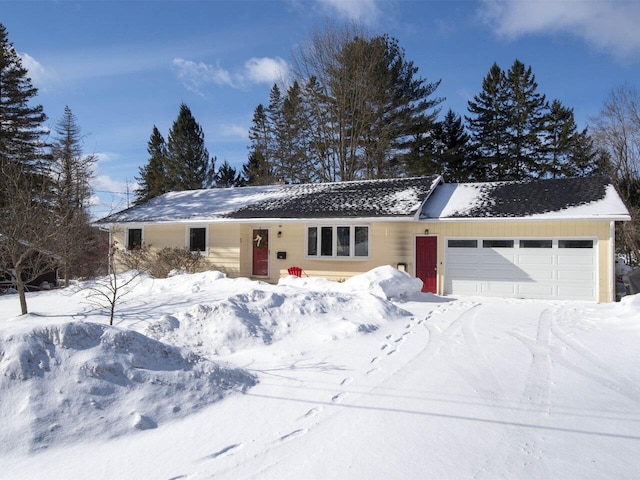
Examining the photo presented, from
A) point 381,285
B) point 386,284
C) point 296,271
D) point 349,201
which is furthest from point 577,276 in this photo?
point 296,271

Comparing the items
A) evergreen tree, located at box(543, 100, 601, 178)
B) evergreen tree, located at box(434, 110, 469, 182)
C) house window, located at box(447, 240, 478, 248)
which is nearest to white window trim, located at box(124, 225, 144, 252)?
house window, located at box(447, 240, 478, 248)

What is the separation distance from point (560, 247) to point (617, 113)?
1901 centimetres

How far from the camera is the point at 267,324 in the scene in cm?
734

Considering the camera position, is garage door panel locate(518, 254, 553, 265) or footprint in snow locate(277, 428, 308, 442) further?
garage door panel locate(518, 254, 553, 265)

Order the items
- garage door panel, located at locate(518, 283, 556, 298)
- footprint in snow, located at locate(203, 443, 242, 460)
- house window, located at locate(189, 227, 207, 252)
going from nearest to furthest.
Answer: footprint in snow, located at locate(203, 443, 242, 460)
garage door panel, located at locate(518, 283, 556, 298)
house window, located at locate(189, 227, 207, 252)

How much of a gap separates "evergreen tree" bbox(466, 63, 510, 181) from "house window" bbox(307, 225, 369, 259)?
16.6m

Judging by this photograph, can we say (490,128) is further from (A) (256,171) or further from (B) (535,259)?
(B) (535,259)

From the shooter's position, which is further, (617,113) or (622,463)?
(617,113)

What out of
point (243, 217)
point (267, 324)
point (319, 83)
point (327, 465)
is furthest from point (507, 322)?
point (319, 83)

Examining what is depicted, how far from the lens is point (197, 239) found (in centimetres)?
1727

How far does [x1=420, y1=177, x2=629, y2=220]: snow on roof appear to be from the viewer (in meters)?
12.8

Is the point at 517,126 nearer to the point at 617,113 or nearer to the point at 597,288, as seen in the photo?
the point at 617,113

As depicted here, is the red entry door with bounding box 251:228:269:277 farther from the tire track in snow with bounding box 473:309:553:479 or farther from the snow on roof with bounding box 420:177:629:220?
the tire track in snow with bounding box 473:309:553:479

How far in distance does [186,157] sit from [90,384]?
32989mm
